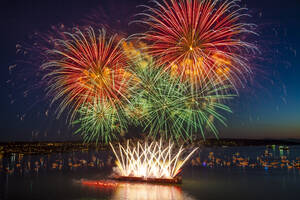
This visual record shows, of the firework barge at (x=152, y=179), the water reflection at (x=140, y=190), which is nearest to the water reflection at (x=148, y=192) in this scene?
the water reflection at (x=140, y=190)

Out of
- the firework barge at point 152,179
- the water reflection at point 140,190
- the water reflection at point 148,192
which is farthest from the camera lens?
the firework barge at point 152,179

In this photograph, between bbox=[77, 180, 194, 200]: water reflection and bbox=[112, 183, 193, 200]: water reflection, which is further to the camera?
bbox=[77, 180, 194, 200]: water reflection

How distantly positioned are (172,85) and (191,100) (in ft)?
5.81

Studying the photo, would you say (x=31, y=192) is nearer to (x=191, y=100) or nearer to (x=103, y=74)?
(x=103, y=74)

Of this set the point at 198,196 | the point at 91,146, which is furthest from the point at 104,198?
the point at 91,146

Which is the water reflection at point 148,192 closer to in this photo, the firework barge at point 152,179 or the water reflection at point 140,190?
the water reflection at point 140,190

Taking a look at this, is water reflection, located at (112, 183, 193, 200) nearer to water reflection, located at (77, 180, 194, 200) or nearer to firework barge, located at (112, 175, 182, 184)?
water reflection, located at (77, 180, 194, 200)

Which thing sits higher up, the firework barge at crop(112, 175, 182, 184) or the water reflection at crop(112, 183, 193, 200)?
the firework barge at crop(112, 175, 182, 184)

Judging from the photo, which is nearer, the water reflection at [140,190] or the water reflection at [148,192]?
the water reflection at [148,192]

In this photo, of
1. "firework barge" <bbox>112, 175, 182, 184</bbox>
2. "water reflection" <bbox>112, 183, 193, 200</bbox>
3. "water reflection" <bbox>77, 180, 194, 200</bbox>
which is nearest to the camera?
"water reflection" <bbox>112, 183, 193, 200</bbox>

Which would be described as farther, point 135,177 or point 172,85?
point 135,177

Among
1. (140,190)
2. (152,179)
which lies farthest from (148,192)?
(152,179)

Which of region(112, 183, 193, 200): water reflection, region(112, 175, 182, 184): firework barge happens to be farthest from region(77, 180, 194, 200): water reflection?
region(112, 175, 182, 184): firework barge

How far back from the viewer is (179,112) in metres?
22.7
